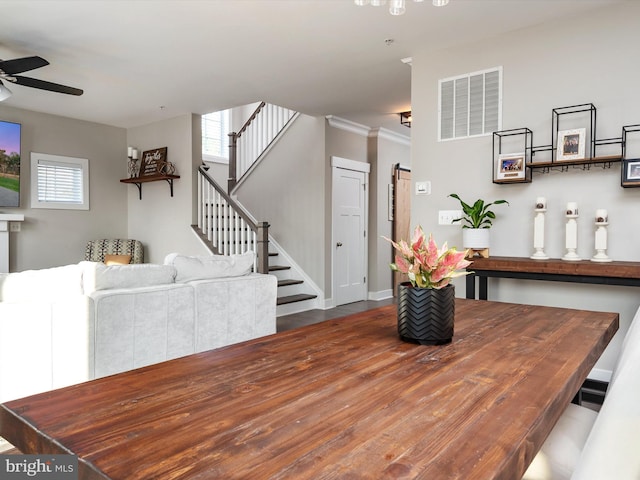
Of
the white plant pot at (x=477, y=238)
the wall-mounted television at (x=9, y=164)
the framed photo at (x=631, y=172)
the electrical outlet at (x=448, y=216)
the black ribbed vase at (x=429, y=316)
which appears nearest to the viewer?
the black ribbed vase at (x=429, y=316)

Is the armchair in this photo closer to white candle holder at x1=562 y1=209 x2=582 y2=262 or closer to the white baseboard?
the white baseboard

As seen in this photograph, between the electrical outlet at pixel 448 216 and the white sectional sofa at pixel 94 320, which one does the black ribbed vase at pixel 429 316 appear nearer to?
the white sectional sofa at pixel 94 320

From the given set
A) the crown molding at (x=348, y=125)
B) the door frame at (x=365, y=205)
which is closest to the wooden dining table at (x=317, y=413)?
the door frame at (x=365, y=205)

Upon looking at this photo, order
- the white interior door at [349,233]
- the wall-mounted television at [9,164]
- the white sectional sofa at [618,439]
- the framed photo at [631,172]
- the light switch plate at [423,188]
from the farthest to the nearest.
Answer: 1. the white interior door at [349,233]
2. the wall-mounted television at [9,164]
3. the light switch plate at [423,188]
4. the framed photo at [631,172]
5. the white sectional sofa at [618,439]

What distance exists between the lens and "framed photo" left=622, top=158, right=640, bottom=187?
2.94 metres

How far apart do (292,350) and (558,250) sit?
2783 mm

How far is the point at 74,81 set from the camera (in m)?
4.86

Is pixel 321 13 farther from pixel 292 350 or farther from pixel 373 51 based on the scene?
A: pixel 292 350

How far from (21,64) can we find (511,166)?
3.87 m

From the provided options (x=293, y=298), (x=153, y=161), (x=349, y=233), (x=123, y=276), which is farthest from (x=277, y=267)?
(x=123, y=276)

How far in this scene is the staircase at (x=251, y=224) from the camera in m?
5.68

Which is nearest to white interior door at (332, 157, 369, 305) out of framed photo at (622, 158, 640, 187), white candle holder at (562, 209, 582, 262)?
white candle holder at (562, 209, 582, 262)

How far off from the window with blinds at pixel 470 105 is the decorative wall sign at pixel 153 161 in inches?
162

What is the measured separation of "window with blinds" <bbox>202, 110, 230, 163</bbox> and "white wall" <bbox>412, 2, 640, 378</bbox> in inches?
195
